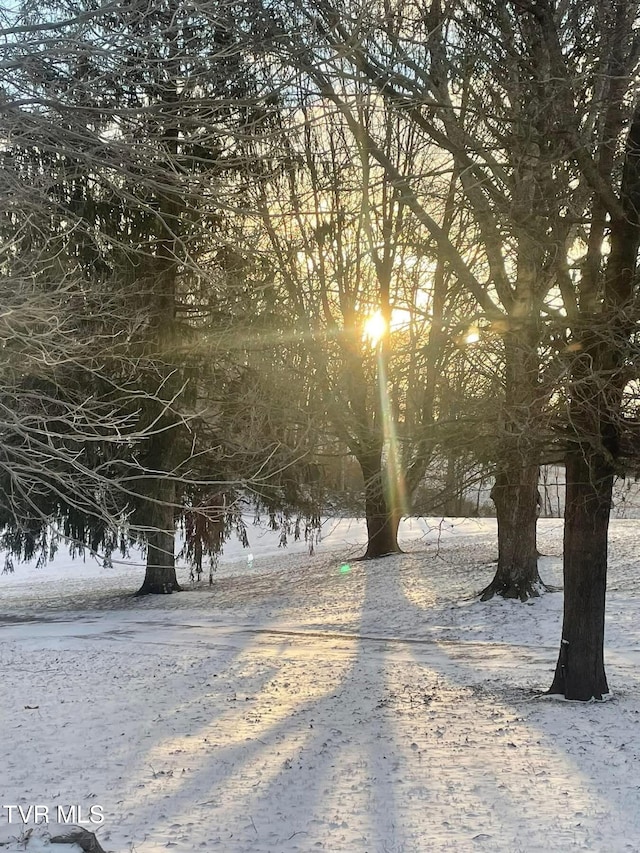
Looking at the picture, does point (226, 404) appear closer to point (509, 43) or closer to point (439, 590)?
point (439, 590)

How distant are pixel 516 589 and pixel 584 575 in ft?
17.2

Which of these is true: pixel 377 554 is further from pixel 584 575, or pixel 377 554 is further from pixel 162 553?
pixel 584 575

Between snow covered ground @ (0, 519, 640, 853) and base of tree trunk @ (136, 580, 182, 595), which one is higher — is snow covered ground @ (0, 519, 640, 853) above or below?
above

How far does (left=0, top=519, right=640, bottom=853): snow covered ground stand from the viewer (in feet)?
14.2

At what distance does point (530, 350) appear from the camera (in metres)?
5.37

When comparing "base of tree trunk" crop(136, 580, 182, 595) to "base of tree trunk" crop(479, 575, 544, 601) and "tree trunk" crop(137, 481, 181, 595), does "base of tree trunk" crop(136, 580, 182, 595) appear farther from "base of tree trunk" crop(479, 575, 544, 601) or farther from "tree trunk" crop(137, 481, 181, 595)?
"base of tree trunk" crop(479, 575, 544, 601)

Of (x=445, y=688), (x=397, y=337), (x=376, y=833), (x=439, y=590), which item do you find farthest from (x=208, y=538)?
(x=376, y=833)

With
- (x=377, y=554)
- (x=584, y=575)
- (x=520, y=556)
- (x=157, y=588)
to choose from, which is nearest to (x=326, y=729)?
(x=584, y=575)

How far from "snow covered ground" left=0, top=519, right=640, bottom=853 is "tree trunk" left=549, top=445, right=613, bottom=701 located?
0.29 meters

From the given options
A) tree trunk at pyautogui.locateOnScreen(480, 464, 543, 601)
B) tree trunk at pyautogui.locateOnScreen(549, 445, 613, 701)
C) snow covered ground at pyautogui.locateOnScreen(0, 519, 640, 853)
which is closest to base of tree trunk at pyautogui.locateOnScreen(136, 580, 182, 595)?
snow covered ground at pyautogui.locateOnScreen(0, 519, 640, 853)

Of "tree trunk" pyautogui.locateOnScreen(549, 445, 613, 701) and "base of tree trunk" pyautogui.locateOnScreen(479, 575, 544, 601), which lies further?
"base of tree trunk" pyautogui.locateOnScreen(479, 575, 544, 601)

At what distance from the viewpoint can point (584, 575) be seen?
21.2 ft

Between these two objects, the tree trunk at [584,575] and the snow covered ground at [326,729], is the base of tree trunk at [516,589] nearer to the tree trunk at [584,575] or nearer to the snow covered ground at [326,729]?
the snow covered ground at [326,729]

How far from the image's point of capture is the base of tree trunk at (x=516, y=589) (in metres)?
11.4
